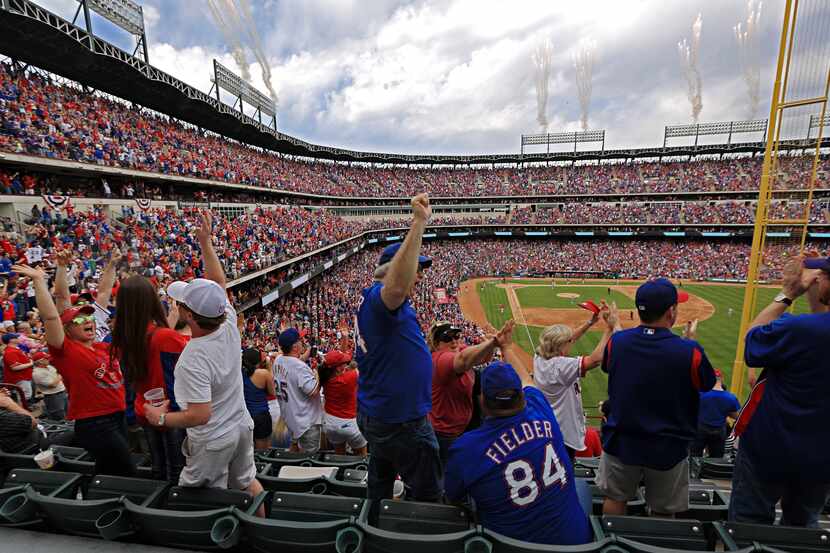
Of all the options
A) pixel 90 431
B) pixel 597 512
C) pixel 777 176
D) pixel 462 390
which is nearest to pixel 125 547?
pixel 90 431

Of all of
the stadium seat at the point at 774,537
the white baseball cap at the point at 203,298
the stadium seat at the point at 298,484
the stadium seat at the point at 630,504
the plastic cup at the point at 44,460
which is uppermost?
the white baseball cap at the point at 203,298

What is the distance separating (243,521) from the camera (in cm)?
226

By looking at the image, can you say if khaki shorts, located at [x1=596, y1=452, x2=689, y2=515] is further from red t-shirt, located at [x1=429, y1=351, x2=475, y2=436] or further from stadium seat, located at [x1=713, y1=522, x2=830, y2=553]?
red t-shirt, located at [x1=429, y1=351, x2=475, y2=436]

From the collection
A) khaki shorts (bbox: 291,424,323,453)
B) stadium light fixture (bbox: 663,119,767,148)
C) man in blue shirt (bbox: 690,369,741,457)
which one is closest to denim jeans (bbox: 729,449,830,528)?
man in blue shirt (bbox: 690,369,741,457)

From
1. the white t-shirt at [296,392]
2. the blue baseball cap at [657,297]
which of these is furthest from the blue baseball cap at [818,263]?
the white t-shirt at [296,392]

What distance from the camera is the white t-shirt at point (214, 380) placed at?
7.86 ft

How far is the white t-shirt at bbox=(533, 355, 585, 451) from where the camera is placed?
3.86 m

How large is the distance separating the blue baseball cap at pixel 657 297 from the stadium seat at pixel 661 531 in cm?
131

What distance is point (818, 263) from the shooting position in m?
2.63

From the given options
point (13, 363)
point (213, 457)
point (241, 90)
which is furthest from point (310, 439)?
point (241, 90)

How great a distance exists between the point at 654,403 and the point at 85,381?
448 centimetres

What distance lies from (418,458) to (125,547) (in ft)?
6.00

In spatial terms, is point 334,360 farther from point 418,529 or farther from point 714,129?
point 714,129

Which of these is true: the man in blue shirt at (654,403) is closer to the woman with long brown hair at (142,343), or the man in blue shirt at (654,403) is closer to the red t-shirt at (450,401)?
the red t-shirt at (450,401)
